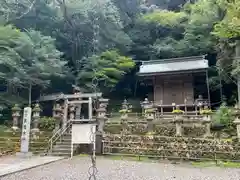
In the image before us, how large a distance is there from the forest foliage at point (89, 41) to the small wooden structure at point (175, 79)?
1.65 metres

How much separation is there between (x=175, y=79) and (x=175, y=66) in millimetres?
1047

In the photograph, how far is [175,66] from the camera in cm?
1947

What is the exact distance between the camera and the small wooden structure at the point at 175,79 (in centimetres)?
1841

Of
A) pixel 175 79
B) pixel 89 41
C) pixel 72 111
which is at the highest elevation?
pixel 89 41

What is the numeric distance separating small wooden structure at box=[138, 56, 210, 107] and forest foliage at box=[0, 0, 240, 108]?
5.40 ft

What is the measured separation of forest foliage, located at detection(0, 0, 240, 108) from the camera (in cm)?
1487

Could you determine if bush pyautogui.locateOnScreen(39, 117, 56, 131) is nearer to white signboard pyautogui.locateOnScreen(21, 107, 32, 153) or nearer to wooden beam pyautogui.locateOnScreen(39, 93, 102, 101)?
wooden beam pyautogui.locateOnScreen(39, 93, 102, 101)

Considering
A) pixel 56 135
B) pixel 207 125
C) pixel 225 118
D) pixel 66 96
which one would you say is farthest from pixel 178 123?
pixel 66 96

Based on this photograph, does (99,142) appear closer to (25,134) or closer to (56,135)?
(56,135)

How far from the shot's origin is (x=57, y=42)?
20.7 meters

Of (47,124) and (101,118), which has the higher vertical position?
(101,118)

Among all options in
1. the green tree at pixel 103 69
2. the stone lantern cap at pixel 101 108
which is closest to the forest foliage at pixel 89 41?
the green tree at pixel 103 69

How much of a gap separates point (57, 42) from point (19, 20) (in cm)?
330

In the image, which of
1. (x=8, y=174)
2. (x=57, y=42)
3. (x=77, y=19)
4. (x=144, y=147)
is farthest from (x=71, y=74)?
(x=8, y=174)
